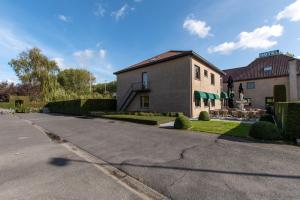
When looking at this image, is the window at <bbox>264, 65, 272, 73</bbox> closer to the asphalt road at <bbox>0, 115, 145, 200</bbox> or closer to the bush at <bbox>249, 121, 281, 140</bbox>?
the bush at <bbox>249, 121, 281, 140</bbox>

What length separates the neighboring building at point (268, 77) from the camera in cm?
2767

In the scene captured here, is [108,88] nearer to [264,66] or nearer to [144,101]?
[144,101]

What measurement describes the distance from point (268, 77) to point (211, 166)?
102ft

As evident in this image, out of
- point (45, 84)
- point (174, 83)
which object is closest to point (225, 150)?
point (174, 83)

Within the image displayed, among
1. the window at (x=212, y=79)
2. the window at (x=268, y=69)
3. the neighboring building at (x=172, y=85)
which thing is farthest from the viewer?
the window at (x=268, y=69)

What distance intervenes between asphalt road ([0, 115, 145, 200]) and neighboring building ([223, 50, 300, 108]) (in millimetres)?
32427

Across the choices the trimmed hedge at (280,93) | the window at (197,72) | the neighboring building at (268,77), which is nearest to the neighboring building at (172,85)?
the window at (197,72)

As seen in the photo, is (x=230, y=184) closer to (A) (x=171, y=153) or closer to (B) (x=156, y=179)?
(B) (x=156, y=179)

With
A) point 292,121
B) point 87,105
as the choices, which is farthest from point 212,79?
point 87,105

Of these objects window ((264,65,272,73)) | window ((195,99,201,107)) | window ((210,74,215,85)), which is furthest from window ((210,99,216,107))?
window ((264,65,272,73))

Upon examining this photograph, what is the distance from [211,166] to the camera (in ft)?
17.3

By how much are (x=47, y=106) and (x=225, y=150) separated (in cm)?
4913

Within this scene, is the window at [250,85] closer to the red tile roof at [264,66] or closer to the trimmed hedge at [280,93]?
the red tile roof at [264,66]

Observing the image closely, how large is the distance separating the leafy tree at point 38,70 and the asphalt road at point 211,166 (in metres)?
50.4
